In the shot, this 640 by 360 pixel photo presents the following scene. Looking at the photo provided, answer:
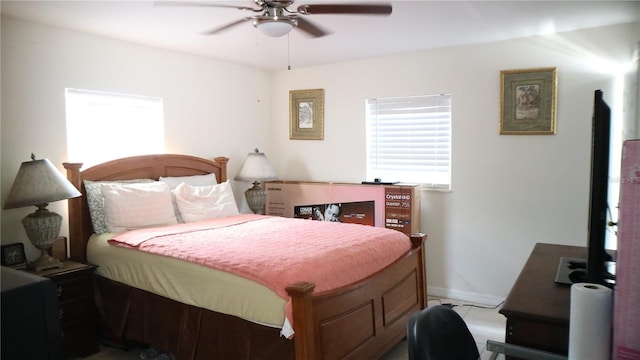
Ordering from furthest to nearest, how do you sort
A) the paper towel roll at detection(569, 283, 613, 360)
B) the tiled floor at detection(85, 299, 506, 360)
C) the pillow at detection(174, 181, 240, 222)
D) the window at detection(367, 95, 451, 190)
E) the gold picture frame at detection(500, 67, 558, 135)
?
the window at detection(367, 95, 451, 190) → the pillow at detection(174, 181, 240, 222) → the gold picture frame at detection(500, 67, 558, 135) → the tiled floor at detection(85, 299, 506, 360) → the paper towel roll at detection(569, 283, 613, 360)

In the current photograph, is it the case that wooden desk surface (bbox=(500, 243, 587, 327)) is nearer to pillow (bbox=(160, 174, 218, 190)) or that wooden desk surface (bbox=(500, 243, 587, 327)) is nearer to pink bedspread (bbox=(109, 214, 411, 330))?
pink bedspread (bbox=(109, 214, 411, 330))

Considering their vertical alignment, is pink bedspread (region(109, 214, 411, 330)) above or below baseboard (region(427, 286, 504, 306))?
above

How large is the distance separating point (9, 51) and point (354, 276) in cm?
279

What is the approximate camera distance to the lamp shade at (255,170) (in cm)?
438

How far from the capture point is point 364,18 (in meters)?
3.00

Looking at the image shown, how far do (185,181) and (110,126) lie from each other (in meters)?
0.78

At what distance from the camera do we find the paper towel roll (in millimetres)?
967

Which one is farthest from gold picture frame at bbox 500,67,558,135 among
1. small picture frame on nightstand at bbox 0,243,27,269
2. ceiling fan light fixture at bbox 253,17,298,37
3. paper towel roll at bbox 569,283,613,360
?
small picture frame on nightstand at bbox 0,243,27,269

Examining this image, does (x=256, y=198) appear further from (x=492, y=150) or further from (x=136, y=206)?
(x=492, y=150)

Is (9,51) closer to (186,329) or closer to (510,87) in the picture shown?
(186,329)

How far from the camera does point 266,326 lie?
7.01ft

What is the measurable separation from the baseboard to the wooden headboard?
2423 mm

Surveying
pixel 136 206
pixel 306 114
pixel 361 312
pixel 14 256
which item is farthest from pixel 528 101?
pixel 14 256

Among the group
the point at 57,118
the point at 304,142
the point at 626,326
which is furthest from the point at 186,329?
the point at 304,142
